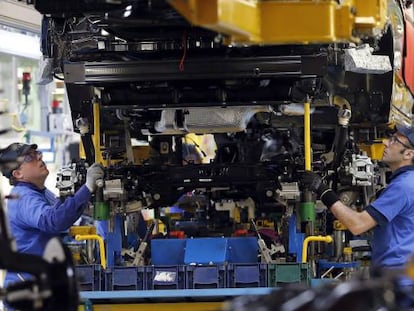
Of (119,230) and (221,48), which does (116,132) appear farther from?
(221,48)

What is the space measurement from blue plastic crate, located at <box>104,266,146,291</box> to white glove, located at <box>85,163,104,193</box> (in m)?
0.60

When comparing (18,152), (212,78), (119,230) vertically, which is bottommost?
(119,230)

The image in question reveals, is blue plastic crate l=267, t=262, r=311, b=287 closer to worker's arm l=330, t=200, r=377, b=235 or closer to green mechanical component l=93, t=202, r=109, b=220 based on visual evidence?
worker's arm l=330, t=200, r=377, b=235

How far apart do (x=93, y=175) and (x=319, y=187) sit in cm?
156

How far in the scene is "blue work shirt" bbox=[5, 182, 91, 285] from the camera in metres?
7.22

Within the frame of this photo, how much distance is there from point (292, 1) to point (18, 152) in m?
2.86

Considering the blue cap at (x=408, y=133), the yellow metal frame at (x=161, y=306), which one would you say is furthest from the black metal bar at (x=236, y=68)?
the yellow metal frame at (x=161, y=306)

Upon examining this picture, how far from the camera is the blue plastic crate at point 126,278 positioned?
7336 mm

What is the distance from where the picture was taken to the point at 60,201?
779 cm

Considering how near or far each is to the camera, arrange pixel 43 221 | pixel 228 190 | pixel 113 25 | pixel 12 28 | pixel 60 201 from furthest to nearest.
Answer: pixel 12 28
pixel 228 190
pixel 60 201
pixel 43 221
pixel 113 25

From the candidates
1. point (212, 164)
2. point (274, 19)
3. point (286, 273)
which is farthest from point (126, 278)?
point (274, 19)

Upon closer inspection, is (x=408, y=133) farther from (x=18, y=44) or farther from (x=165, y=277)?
(x=18, y=44)

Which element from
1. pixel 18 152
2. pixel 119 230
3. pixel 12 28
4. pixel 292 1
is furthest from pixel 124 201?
pixel 12 28

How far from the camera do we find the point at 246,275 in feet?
23.6
